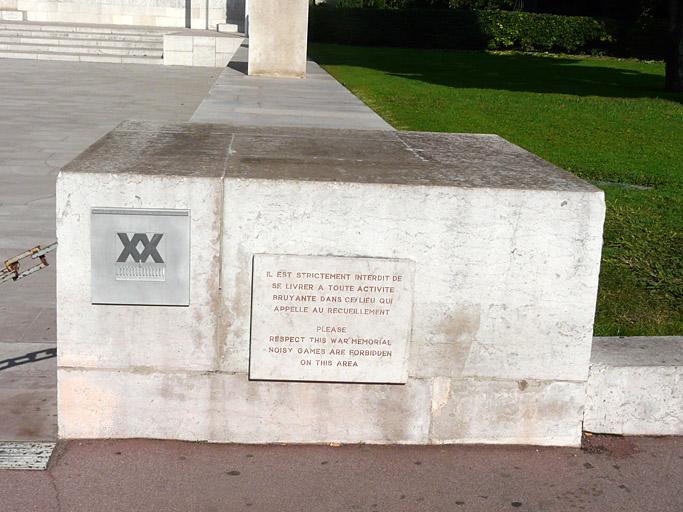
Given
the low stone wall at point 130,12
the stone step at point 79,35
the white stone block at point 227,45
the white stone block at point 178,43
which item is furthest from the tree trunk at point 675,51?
the low stone wall at point 130,12

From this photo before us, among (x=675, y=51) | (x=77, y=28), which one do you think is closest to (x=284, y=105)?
(x=675, y=51)

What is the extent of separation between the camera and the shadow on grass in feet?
72.5

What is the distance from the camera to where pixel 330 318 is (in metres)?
3.97

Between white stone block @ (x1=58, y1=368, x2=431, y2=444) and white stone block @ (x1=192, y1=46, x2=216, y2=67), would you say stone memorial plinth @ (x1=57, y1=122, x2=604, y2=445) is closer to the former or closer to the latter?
white stone block @ (x1=58, y1=368, x2=431, y2=444)

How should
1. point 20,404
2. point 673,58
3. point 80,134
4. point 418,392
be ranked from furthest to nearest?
1. point 673,58
2. point 80,134
3. point 20,404
4. point 418,392

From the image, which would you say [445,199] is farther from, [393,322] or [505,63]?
[505,63]

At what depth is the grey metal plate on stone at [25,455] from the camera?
3805mm

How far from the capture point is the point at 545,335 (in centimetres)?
409

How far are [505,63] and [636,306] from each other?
25.8 metres

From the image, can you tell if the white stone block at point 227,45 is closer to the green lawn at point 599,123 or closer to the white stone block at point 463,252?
the green lawn at point 599,123

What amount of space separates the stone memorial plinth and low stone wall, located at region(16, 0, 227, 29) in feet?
93.5

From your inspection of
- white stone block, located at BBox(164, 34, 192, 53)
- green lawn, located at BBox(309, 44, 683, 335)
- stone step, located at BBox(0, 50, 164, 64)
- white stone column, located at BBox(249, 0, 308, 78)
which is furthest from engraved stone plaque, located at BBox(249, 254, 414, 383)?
stone step, located at BBox(0, 50, 164, 64)

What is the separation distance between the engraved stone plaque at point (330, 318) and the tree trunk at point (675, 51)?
19.3 meters

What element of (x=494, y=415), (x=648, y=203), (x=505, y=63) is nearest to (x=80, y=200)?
(x=494, y=415)
